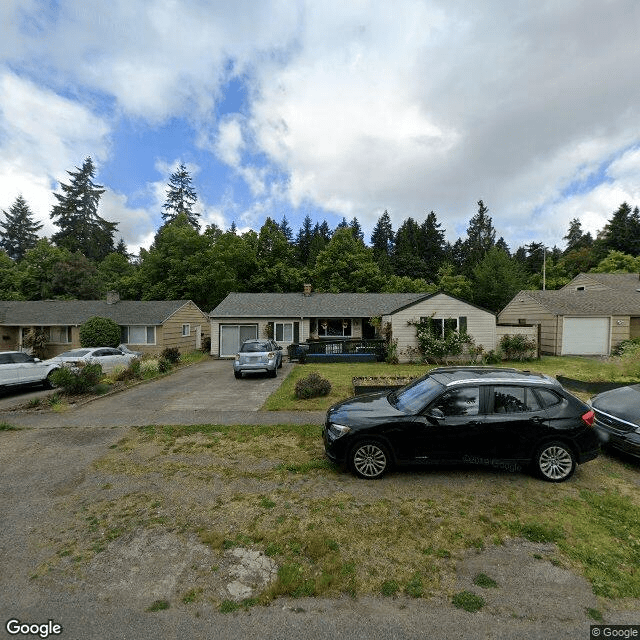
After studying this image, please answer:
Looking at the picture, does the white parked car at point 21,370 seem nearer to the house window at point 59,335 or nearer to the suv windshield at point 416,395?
the house window at point 59,335

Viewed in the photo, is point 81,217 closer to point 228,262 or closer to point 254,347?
point 228,262

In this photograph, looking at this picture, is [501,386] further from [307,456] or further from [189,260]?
[189,260]

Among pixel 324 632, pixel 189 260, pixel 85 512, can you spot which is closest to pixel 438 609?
pixel 324 632

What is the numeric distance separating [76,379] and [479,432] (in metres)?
12.4

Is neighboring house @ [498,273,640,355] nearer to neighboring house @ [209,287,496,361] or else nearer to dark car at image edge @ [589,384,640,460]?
neighboring house @ [209,287,496,361]

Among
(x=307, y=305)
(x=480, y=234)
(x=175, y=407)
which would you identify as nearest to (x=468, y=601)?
(x=175, y=407)

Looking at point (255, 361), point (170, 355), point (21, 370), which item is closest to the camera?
point (21, 370)

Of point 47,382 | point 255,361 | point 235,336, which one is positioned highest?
point 235,336

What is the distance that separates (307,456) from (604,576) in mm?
4311

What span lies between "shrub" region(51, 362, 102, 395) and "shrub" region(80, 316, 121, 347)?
11828 millimetres

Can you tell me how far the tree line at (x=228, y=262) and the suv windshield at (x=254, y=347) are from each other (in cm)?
2195

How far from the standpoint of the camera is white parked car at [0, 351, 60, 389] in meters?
12.7

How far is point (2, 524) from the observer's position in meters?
4.46

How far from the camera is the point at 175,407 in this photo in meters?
10.3
